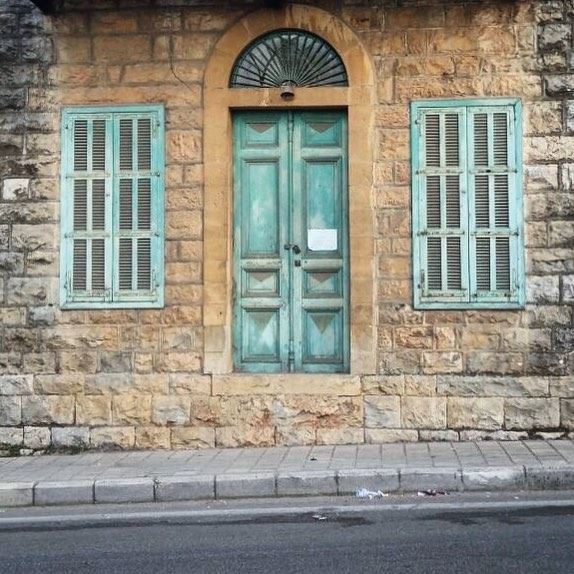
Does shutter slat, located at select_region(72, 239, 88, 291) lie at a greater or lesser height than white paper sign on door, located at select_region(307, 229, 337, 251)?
lesser

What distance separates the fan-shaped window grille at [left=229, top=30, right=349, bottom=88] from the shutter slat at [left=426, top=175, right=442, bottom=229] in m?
1.45

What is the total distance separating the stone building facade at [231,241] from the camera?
29.4 feet

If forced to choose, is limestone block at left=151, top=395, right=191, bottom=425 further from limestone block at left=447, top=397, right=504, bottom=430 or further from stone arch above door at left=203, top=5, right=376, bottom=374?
limestone block at left=447, top=397, right=504, bottom=430

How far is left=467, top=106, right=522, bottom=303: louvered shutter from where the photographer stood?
29.5 feet

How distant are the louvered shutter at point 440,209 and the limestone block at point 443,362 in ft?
1.77

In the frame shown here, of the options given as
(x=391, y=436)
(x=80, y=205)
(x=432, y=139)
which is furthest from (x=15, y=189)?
A: (x=391, y=436)

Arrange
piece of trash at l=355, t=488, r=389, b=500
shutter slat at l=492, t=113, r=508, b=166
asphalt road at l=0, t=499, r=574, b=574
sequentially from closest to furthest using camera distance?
asphalt road at l=0, t=499, r=574, b=574
piece of trash at l=355, t=488, r=389, b=500
shutter slat at l=492, t=113, r=508, b=166

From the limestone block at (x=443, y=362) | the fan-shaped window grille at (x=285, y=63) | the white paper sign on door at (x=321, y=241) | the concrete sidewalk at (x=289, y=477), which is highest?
the fan-shaped window grille at (x=285, y=63)

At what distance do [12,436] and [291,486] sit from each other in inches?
134

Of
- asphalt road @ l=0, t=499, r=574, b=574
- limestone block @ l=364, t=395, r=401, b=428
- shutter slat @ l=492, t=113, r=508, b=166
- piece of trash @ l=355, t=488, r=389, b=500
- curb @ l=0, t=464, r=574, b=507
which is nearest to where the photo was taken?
asphalt road @ l=0, t=499, r=574, b=574

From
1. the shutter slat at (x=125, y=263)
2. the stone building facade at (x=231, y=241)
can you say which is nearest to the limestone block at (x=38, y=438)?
the stone building facade at (x=231, y=241)

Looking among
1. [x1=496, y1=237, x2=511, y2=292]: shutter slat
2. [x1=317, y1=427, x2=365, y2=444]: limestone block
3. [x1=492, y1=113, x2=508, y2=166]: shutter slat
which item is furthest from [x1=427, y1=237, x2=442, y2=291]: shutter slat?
[x1=317, y1=427, x2=365, y2=444]: limestone block

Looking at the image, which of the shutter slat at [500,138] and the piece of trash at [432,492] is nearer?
the piece of trash at [432,492]

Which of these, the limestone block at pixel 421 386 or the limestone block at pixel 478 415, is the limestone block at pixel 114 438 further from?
the limestone block at pixel 478 415
